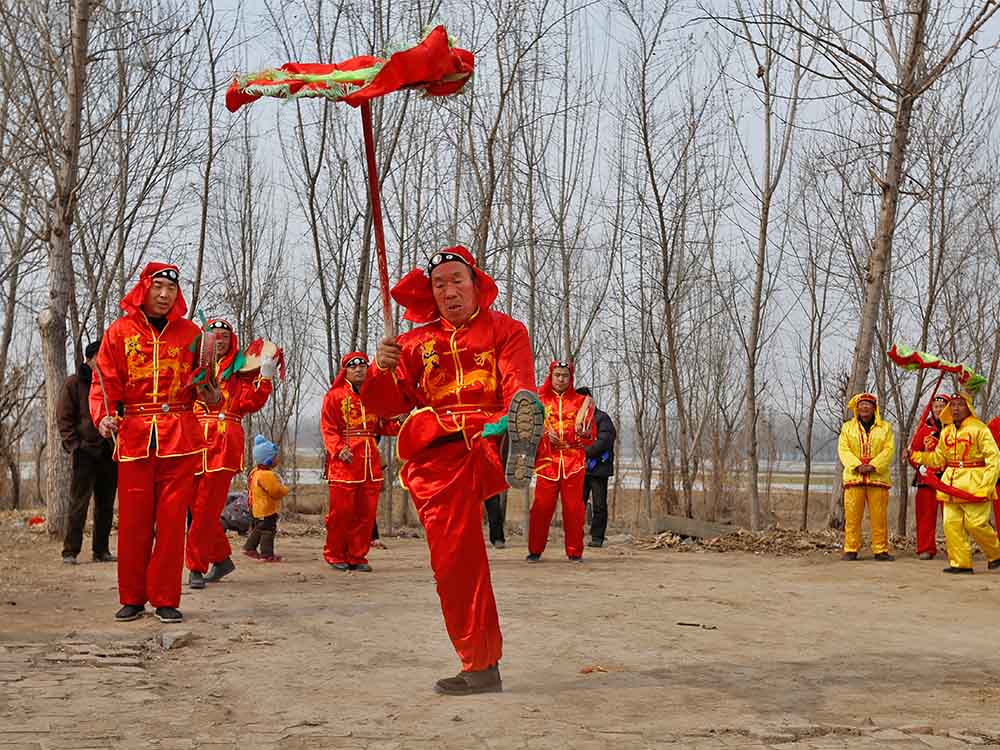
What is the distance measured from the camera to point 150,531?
659 cm

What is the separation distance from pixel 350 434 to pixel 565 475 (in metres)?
2.32

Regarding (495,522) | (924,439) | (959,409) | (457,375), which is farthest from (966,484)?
(457,375)

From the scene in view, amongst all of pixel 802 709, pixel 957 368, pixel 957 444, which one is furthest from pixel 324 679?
pixel 957 368

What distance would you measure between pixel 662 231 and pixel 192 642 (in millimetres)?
12503

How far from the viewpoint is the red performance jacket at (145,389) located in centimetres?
651

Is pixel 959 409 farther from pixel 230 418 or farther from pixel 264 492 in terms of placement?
pixel 230 418

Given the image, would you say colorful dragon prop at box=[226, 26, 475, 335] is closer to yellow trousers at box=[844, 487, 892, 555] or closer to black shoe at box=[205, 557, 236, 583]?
black shoe at box=[205, 557, 236, 583]

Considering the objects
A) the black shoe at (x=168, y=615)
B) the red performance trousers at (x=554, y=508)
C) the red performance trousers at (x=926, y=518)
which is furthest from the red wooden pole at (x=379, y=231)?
the red performance trousers at (x=926, y=518)

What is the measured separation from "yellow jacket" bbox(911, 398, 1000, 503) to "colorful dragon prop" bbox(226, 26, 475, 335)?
773 cm

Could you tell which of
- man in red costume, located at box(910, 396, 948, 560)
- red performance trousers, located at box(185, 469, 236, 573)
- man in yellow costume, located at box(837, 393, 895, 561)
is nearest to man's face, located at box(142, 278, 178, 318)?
red performance trousers, located at box(185, 469, 236, 573)

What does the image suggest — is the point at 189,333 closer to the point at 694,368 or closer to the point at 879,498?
the point at 879,498

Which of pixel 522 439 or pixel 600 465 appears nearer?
pixel 522 439

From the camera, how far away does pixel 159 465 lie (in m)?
6.59

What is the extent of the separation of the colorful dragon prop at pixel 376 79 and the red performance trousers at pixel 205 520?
4212mm
